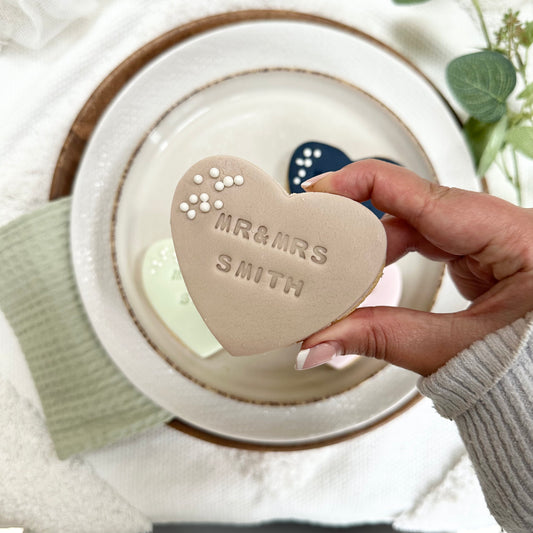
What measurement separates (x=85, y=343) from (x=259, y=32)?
0.38 metres

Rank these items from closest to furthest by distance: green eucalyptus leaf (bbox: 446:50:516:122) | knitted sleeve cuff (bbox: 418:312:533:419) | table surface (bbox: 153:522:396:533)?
1. knitted sleeve cuff (bbox: 418:312:533:419)
2. green eucalyptus leaf (bbox: 446:50:516:122)
3. table surface (bbox: 153:522:396:533)

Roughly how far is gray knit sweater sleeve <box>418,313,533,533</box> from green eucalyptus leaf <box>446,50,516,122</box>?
27 cm

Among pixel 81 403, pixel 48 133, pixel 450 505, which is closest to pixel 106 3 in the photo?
pixel 48 133

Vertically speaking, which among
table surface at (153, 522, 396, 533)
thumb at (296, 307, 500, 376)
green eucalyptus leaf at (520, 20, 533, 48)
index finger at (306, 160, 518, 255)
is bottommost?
table surface at (153, 522, 396, 533)

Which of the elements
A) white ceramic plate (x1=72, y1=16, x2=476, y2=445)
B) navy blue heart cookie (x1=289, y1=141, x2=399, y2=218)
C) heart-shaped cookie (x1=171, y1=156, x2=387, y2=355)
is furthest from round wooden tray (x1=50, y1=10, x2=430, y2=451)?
heart-shaped cookie (x1=171, y1=156, x2=387, y2=355)

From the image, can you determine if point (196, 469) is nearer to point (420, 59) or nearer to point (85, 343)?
point (85, 343)

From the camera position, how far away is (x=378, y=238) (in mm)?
369

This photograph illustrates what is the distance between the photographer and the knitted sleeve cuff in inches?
14.2

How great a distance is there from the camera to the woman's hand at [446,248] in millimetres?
396

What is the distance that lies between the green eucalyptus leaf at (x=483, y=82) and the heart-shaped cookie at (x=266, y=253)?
0.25 m

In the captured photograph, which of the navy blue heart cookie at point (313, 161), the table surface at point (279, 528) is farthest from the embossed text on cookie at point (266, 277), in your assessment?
the table surface at point (279, 528)

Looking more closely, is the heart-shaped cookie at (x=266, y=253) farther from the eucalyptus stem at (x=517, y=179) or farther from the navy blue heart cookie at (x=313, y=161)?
the eucalyptus stem at (x=517, y=179)

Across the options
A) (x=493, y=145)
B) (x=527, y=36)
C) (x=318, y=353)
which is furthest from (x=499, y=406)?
(x=527, y=36)

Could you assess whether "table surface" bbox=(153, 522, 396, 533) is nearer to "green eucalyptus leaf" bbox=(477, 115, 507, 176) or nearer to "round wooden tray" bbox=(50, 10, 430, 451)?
"round wooden tray" bbox=(50, 10, 430, 451)
